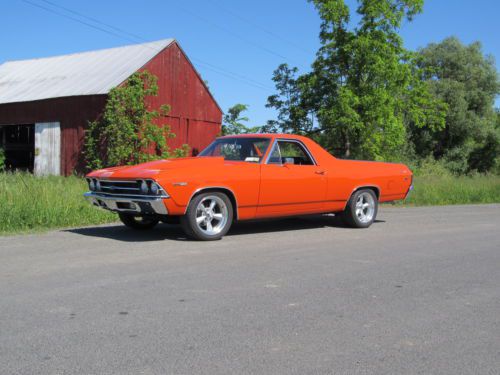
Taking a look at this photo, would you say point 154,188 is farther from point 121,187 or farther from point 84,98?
point 84,98

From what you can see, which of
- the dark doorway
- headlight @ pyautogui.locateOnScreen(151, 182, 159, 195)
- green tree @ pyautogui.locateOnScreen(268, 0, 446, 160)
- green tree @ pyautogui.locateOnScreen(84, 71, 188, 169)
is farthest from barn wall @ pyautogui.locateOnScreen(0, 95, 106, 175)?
headlight @ pyautogui.locateOnScreen(151, 182, 159, 195)

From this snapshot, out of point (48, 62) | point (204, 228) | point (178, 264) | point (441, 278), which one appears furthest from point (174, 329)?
point (48, 62)

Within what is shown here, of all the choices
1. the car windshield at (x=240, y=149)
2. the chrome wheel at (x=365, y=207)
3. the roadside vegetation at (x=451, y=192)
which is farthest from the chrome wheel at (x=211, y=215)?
the roadside vegetation at (x=451, y=192)

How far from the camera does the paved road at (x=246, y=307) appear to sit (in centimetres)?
340

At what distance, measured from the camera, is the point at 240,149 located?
8.88 metres

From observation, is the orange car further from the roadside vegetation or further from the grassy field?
the roadside vegetation

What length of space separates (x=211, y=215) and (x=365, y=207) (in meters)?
3.34

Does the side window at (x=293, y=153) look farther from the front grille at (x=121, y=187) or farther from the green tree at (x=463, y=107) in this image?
the green tree at (x=463, y=107)

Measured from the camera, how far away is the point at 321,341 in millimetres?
3754

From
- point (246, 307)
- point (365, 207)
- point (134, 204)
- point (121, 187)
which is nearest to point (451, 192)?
point (365, 207)

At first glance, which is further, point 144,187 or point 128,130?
point 128,130

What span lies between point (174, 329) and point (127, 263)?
2.39 m

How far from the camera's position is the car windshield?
8.74 m

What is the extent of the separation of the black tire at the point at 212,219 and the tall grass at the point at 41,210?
271 centimetres
